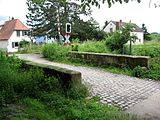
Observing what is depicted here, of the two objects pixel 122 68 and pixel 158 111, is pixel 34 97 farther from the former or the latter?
pixel 122 68

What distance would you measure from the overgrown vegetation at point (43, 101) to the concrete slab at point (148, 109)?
0.53 meters

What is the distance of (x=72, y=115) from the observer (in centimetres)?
586

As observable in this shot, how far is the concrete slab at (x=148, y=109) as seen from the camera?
20.8 ft

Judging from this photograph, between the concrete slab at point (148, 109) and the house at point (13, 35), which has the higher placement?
the house at point (13, 35)

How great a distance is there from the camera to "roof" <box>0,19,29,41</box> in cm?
5440

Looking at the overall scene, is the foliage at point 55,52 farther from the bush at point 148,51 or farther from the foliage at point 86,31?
the foliage at point 86,31

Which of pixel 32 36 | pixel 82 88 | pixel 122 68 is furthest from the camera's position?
pixel 32 36

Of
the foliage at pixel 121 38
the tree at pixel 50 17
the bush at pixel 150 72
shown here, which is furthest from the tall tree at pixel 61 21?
the bush at pixel 150 72

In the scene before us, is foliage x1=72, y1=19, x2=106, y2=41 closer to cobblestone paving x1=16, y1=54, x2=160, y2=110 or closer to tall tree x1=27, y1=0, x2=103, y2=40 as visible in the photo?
tall tree x1=27, y1=0, x2=103, y2=40

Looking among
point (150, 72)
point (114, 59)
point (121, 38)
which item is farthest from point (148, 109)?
point (121, 38)

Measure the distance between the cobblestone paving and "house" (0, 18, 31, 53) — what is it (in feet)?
145

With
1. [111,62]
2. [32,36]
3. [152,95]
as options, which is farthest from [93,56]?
[32,36]

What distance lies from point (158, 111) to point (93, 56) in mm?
8437

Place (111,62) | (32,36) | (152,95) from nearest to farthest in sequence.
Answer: (152,95) → (111,62) → (32,36)
